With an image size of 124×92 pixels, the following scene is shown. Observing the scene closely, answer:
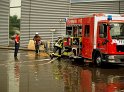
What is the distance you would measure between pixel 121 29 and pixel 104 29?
31.9 inches

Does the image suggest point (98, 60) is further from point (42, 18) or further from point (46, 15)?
point (46, 15)

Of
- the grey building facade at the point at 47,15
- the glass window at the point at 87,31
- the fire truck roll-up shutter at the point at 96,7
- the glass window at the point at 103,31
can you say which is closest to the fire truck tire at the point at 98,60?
the glass window at the point at 103,31

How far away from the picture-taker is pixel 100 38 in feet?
66.5

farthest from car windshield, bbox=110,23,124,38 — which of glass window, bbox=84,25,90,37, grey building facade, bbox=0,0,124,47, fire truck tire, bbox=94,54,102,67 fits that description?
grey building facade, bbox=0,0,124,47

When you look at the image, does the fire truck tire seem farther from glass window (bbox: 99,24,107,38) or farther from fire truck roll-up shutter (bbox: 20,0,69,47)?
fire truck roll-up shutter (bbox: 20,0,69,47)

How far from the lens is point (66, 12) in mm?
37031

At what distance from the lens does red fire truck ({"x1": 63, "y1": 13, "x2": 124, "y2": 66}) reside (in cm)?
1950

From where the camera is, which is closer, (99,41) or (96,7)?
(99,41)

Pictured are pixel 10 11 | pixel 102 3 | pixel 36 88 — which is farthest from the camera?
pixel 10 11

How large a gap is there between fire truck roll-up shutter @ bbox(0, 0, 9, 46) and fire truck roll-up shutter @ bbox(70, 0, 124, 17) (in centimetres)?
682

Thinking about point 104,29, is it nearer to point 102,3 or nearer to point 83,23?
point 83,23

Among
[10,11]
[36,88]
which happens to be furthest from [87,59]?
[10,11]

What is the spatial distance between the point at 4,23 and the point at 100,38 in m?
20.9

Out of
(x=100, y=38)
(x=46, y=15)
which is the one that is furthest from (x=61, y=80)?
(x=46, y=15)
